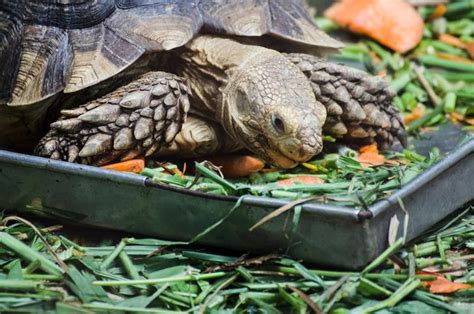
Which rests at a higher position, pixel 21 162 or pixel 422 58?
pixel 21 162

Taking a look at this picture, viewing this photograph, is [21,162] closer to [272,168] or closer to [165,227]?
[165,227]

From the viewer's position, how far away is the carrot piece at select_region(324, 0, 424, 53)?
6.07 meters

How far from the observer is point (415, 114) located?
205 inches

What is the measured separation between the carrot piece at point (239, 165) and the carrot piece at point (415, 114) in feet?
4.02

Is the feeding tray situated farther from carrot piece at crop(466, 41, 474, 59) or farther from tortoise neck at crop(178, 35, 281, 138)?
carrot piece at crop(466, 41, 474, 59)

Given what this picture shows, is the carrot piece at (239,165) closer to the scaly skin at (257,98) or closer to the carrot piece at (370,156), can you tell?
the scaly skin at (257,98)

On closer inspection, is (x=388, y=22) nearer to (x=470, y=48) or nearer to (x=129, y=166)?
(x=470, y=48)

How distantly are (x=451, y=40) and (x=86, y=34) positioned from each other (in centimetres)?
295

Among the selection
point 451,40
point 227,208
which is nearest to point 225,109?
point 227,208

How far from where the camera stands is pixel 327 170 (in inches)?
164

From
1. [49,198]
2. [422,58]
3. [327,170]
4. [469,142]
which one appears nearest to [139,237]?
[49,198]

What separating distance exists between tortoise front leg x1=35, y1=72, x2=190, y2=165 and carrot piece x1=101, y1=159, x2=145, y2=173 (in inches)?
1.8

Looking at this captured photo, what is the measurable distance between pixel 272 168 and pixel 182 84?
0.57 metres

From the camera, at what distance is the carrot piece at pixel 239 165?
13.9 ft
